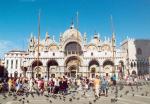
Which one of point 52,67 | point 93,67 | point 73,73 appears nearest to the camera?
point 52,67

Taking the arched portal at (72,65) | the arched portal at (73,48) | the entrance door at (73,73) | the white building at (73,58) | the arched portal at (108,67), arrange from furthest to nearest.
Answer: the entrance door at (73,73), the arched portal at (73,48), the arched portal at (108,67), the arched portal at (72,65), the white building at (73,58)

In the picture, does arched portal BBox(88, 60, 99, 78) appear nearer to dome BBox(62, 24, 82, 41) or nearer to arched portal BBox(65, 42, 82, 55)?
arched portal BBox(65, 42, 82, 55)

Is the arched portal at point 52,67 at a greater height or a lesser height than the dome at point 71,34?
lesser

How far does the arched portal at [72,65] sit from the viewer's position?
57.4 m

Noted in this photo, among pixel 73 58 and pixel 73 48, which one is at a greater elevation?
pixel 73 48

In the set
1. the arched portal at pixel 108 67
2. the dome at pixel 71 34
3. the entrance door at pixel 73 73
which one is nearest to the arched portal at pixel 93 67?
the arched portal at pixel 108 67

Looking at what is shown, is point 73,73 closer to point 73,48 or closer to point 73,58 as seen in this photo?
point 73,58

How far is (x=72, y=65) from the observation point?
57344 mm

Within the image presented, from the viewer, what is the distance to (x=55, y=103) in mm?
14094

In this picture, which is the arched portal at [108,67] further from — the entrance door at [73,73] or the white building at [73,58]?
the entrance door at [73,73]

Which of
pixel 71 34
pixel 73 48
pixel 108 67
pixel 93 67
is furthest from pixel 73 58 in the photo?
pixel 108 67

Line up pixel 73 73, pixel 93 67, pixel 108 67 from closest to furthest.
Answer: pixel 108 67 < pixel 93 67 < pixel 73 73

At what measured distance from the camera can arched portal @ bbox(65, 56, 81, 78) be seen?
5738 centimetres

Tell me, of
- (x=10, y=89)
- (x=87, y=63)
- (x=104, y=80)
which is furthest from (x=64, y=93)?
(x=87, y=63)
